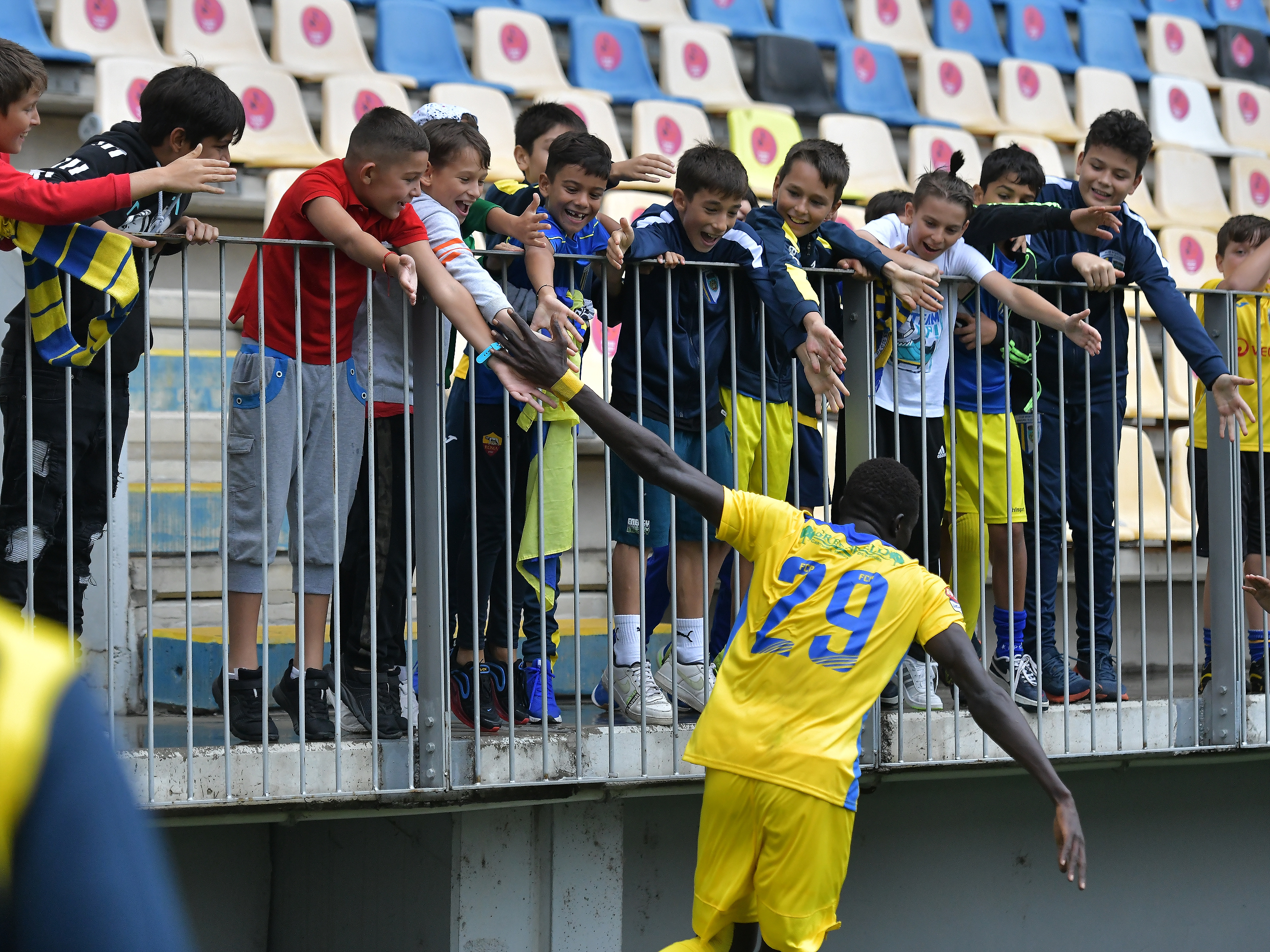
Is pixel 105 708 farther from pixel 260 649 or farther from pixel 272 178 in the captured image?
pixel 272 178

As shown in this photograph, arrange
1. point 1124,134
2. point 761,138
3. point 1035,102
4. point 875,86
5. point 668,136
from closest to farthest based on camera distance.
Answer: point 1124,134
point 668,136
point 761,138
point 875,86
point 1035,102

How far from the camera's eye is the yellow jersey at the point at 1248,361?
217 inches

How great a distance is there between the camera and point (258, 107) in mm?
7414

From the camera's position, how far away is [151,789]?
3758 millimetres

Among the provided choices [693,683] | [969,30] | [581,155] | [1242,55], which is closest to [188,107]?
[581,155]

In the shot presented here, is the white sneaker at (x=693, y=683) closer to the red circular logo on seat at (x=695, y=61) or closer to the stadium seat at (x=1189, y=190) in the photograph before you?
the red circular logo on seat at (x=695, y=61)

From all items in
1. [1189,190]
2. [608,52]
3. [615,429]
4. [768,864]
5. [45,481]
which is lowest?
[768,864]

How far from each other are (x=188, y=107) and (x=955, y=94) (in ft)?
24.1

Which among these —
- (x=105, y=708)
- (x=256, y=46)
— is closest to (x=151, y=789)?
(x=105, y=708)

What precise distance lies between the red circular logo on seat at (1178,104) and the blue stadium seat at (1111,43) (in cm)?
24

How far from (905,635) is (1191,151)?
7.86 metres

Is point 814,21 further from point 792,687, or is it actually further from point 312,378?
point 792,687

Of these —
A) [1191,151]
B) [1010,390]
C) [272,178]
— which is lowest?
[1010,390]

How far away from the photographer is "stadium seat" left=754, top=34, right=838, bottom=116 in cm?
950
